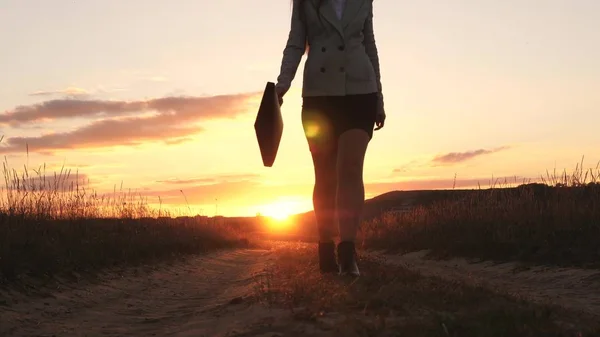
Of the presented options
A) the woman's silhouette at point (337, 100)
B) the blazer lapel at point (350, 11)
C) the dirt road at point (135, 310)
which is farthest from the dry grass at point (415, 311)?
the blazer lapel at point (350, 11)

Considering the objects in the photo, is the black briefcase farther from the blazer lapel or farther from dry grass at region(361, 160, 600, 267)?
dry grass at region(361, 160, 600, 267)

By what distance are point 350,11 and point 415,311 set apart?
2916 mm

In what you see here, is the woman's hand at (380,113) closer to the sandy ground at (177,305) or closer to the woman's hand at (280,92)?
the woman's hand at (280,92)

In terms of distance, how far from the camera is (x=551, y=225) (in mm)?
10773

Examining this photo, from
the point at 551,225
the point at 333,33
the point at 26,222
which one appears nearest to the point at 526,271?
the point at 551,225

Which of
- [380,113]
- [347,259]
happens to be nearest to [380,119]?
[380,113]

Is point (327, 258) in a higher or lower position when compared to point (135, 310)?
higher

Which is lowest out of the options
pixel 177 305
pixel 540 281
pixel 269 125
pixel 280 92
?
pixel 540 281

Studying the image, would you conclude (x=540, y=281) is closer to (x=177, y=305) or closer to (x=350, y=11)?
(x=350, y=11)

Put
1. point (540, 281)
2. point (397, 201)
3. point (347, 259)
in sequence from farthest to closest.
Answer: point (397, 201) < point (540, 281) < point (347, 259)

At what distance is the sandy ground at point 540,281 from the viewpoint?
5.49m

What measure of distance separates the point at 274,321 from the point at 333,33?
2894 millimetres

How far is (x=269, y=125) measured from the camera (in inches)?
203

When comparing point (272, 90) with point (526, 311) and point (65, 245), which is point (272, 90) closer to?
point (526, 311)
